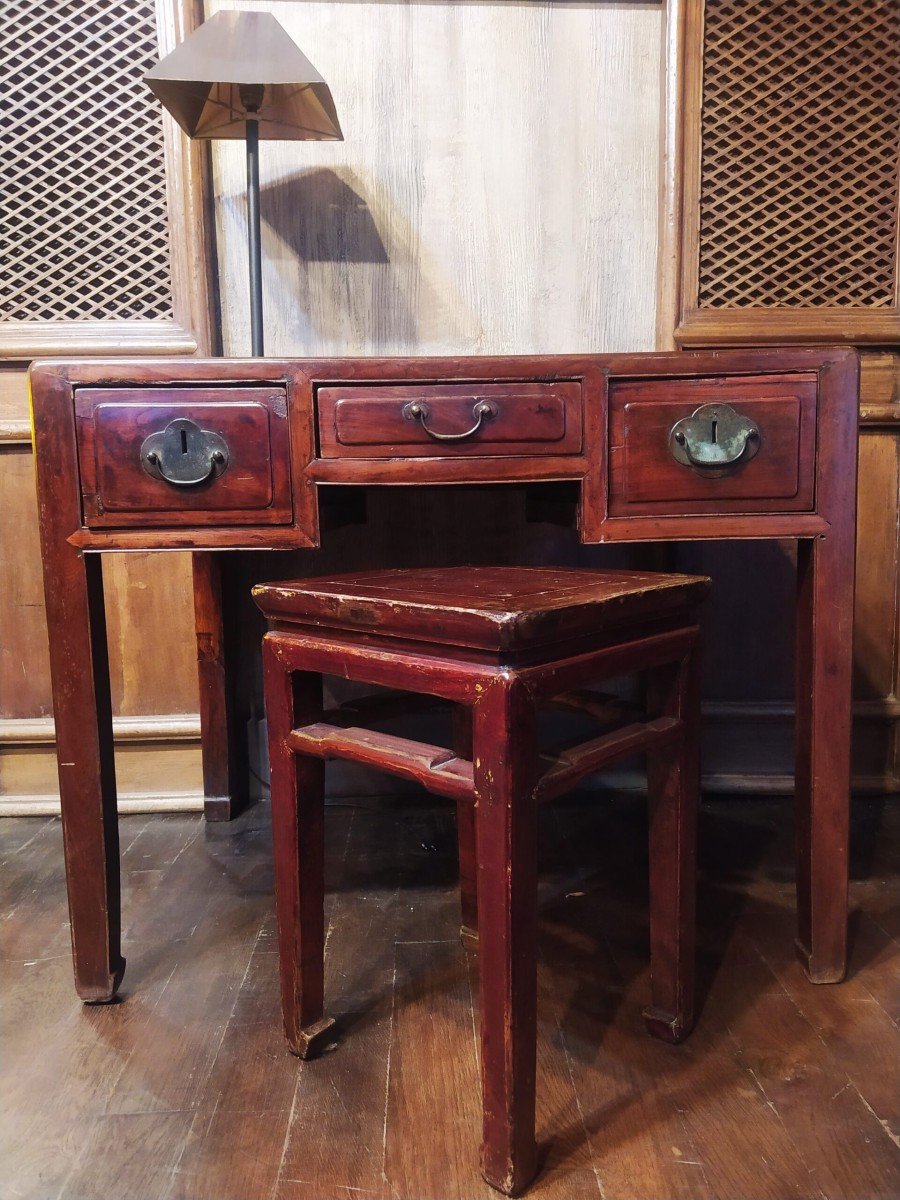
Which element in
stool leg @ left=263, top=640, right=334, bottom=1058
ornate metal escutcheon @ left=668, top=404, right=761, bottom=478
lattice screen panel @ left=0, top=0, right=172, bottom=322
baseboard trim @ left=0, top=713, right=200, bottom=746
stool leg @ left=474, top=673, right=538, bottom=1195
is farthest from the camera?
baseboard trim @ left=0, top=713, right=200, bottom=746

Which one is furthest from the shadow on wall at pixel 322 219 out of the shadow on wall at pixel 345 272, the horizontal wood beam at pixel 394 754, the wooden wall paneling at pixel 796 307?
the horizontal wood beam at pixel 394 754

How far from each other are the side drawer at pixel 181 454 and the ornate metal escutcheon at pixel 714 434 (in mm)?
518

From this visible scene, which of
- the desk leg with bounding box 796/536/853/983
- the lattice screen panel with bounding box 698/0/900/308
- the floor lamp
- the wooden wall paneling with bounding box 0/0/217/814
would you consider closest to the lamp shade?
the floor lamp

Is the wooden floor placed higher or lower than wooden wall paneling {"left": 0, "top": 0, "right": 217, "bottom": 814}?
lower

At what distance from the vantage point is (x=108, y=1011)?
1.09 meters

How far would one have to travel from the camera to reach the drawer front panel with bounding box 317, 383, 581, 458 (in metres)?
1.03

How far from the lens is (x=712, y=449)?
1041mm

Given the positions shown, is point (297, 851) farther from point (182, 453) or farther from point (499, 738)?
point (182, 453)

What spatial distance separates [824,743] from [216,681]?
1.16 meters

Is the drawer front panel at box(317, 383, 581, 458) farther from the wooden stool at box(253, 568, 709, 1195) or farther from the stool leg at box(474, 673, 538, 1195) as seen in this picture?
the stool leg at box(474, 673, 538, 1195)

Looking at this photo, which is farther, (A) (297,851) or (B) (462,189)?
(B) (462,189)

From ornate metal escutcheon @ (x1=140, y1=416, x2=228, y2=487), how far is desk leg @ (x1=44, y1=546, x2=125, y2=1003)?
16cm

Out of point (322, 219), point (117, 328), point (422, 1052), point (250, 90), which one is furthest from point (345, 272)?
point (422, 1052)

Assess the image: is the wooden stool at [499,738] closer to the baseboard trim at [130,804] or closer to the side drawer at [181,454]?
the side drawer at [181,454]
